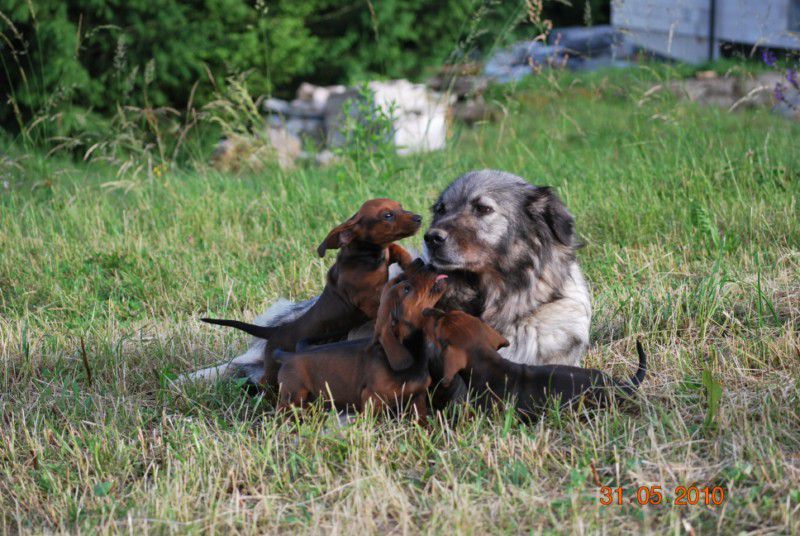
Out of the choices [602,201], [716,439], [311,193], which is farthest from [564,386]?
[311,193]

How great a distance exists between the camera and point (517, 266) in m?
3.93

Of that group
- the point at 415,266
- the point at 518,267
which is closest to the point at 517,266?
the point at 518,267

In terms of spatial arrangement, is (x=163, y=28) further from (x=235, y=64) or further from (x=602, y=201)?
(x=602, y=201)

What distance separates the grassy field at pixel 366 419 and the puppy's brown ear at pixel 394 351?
29 cm

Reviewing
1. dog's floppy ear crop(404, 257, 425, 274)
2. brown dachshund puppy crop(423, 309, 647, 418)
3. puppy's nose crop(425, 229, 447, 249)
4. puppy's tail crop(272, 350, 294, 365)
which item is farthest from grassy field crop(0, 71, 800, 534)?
puppy's nose crop(425, 229, 447, 249)

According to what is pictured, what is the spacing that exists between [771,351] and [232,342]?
2805 millimetres

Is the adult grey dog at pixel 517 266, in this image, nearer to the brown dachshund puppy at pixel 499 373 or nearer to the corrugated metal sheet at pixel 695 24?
the brown dachshund puppy at pixel 499 373

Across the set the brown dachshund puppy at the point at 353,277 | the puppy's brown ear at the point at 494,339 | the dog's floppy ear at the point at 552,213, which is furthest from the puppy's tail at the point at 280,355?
the dog's floppy ear at the point at 552,213

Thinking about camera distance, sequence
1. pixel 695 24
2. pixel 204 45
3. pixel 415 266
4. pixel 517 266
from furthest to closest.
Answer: pixel 695 24 < pixel 204 45 < pixel 517 266 < pixel 415 266

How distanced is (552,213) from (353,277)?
0.96 m

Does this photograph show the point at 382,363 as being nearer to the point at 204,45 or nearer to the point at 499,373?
the point at 499,373

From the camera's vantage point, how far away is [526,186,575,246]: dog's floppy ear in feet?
13.1

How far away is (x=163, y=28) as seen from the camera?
36.7ft

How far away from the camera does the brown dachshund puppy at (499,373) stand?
132 inches
